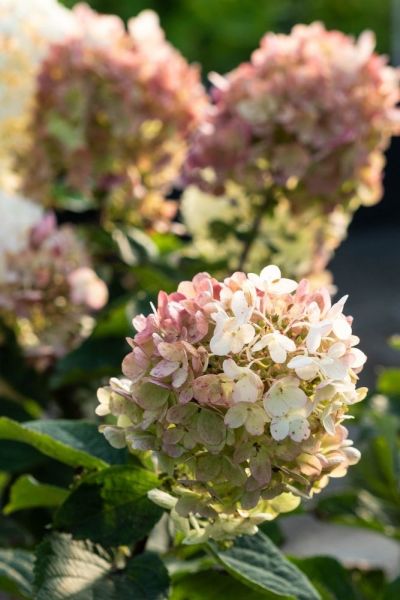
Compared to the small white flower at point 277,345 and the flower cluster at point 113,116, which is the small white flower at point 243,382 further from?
the flower cluster at point 113,116

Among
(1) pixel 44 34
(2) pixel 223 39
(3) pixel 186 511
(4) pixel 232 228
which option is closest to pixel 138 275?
(4) pixel 232 228

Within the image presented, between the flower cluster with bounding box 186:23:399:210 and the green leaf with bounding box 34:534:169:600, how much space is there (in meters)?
0.44

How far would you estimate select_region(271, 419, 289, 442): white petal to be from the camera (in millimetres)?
524

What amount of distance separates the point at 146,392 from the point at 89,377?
488mm

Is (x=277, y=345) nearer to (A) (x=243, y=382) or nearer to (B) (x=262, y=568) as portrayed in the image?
(A) (x=243, y=382)

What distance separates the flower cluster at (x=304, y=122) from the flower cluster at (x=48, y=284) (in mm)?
144

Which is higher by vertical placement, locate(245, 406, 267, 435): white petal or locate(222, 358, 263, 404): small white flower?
locate(222, 358, 263, 404): small white flower

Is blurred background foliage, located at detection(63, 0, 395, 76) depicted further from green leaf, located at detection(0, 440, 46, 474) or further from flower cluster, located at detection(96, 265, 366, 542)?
flower cluster, located at detection(96, 265, 366, 542)

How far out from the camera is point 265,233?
113cm

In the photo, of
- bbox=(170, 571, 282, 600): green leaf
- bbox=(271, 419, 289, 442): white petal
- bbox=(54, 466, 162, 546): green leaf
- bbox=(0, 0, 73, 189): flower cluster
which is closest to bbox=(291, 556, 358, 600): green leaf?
bbox=(170, 571, 282, 600): green leaf

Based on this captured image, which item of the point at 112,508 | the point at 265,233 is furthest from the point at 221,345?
the point at 265,233

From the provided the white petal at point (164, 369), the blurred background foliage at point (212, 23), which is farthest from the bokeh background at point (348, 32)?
the white petal at point (164, 369)

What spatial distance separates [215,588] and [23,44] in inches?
23.0

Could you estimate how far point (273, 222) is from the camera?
1123 mm
